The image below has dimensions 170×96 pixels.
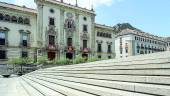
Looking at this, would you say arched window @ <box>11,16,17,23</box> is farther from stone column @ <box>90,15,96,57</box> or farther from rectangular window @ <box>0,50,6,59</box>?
stone column @ <box>90,15,96,57</box>

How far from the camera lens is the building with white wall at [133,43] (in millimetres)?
63250

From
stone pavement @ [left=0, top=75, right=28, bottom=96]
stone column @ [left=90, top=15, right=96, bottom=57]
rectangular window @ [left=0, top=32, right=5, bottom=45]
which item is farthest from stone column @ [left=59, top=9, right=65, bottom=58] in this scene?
stone pavement @ [left=0, top=75, right=28, bottom=96]

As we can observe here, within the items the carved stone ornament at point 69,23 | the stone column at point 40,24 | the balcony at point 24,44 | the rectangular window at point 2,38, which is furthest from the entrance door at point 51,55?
the rectangular window at point 2,38

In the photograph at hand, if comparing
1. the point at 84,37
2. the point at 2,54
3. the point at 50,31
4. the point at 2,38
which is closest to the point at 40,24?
the point at 50,31

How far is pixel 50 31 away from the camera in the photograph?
37781mm

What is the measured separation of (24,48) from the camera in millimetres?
34938

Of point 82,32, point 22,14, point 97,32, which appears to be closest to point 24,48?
point 22,14

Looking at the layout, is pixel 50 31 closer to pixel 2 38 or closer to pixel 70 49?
pixel 70 49

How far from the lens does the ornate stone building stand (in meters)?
33.3

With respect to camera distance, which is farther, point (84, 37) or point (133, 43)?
point (133, 43)

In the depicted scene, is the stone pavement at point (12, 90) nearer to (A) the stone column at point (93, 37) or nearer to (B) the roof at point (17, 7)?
(B) the roof at point (17, 7)

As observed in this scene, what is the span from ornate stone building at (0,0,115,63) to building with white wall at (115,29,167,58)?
1802cm

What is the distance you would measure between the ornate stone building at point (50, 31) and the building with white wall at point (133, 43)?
1802 centimetres

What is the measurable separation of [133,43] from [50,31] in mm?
31127
